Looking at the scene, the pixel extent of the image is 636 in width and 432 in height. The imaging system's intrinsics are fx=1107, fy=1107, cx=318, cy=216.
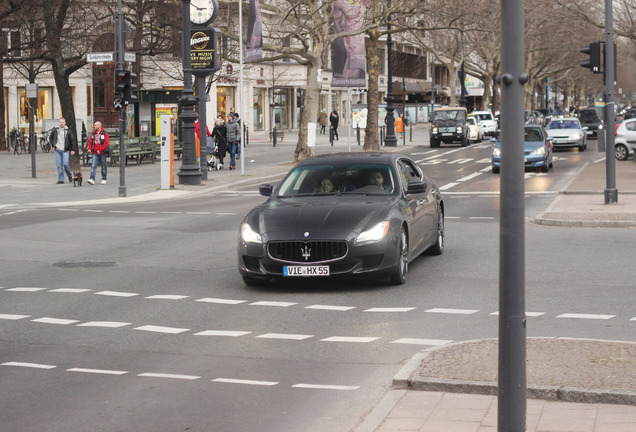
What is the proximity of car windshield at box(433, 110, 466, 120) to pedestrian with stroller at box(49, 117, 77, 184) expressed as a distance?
1206 inches

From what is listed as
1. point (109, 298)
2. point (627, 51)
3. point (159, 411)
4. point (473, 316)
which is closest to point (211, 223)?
point (109, 298)

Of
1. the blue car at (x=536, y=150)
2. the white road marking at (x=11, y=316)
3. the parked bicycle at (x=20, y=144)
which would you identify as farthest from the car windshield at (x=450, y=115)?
the white road marking at (x=11, y=316)

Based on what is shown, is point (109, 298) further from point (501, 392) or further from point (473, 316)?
point (501, 392)

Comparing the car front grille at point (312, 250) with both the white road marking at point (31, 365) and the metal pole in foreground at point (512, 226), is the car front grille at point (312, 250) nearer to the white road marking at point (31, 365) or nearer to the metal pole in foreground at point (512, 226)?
the white road marking at point (31, 365)

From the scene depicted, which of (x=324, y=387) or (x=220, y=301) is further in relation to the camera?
(x=220, y=301)

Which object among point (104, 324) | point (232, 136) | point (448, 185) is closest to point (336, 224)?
point (104, 324)

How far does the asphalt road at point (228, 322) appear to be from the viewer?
7387 millimetres

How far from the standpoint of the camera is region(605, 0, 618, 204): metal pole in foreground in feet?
69.4

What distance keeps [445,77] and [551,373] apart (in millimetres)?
146397

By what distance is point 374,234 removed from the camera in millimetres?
12086

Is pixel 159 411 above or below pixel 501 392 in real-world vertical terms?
below

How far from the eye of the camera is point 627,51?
308ft

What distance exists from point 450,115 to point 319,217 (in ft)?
158

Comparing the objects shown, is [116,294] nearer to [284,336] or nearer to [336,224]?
[336,224]
